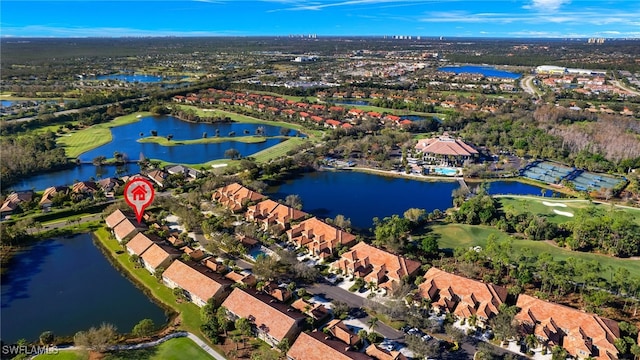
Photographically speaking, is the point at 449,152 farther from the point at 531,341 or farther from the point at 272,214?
the point at 531,341

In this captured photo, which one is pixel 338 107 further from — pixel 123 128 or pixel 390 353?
pixel 390 353

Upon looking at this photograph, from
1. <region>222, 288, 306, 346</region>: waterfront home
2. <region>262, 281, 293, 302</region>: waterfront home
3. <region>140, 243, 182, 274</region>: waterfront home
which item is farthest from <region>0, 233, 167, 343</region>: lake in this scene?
<region>262, 281, 293, 302</region>: waterfront home

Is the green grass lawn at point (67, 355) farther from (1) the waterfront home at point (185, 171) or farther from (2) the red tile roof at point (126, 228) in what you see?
(1) the waterfront home at point (185, 171)

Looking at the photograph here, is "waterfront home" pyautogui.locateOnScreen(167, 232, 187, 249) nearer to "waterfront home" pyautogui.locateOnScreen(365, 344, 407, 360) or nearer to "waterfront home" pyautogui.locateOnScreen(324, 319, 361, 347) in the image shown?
"waterfront home" pyautogui.locateOnScreen(324, 319, 361, 347)

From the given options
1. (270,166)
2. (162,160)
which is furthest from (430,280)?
(162,160)

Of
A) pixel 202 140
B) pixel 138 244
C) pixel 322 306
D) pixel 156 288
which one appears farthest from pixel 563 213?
pixel 202 140
